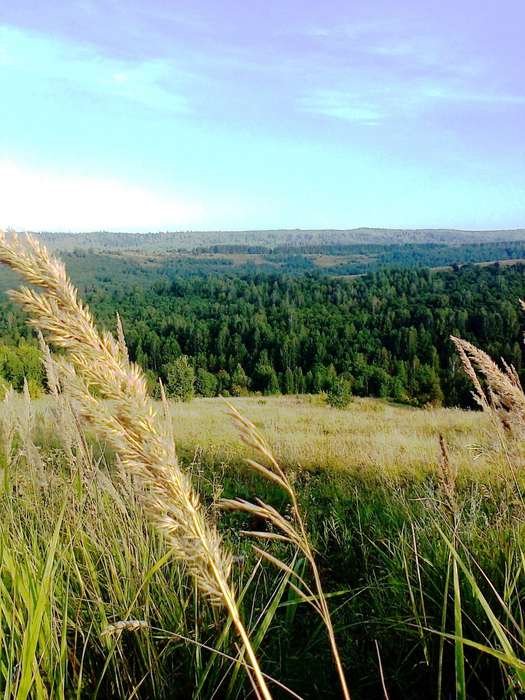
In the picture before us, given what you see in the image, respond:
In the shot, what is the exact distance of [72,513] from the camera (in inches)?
104

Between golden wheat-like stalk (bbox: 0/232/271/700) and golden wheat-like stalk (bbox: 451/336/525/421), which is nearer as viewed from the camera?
golden wheat-like stalk (bbox: 0/232/271/700)

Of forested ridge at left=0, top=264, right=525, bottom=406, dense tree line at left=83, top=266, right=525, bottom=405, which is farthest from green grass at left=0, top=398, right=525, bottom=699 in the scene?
dense tree line at left=83, top=266, right=525, bottom=405

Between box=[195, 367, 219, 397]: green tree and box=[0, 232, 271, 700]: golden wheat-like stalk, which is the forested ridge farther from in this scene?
box=[0, 232, 271, 700]: golden wheat-like stalk

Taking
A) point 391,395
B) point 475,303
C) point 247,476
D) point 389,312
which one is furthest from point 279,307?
point 247,476

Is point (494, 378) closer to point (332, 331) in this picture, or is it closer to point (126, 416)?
point (126, 416)

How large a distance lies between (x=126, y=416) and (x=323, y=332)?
319 ft

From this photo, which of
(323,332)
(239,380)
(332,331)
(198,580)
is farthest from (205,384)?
(198,580)

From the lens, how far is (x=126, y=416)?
0.83 m

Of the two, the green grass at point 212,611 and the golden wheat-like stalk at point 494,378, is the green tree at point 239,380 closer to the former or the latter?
the green grass at point 212,611

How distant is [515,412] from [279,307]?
115053 millimetres

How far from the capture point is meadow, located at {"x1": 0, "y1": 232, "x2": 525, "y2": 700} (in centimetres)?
85

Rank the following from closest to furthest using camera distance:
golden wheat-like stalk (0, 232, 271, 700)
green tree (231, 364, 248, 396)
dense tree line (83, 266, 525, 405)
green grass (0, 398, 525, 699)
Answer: golden wheat-like stalk (0, 232, 271, 700) → green grass (0, 398, 525, 699) → green tree (231, 364, 248, 396) → dense tree line (83, 266, 525, 405)

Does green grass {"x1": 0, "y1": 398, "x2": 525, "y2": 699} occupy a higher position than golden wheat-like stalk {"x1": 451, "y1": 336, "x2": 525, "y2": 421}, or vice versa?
golden wheat-like stalk {"x1": 451, "y1": 336, "x2": 525, "y2": 421}

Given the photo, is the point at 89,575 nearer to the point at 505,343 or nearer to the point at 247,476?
the point at 247,476
